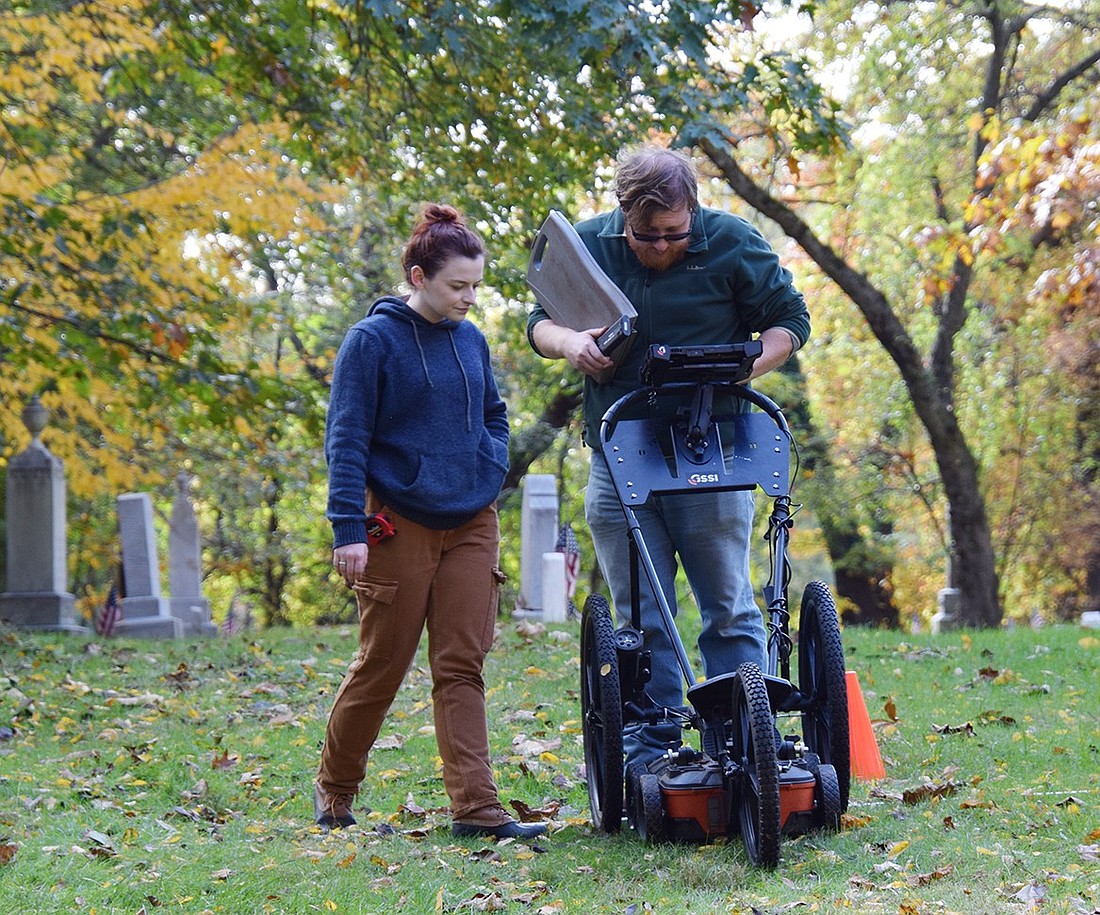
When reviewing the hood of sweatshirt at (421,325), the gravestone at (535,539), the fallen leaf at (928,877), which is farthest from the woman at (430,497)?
the gravestone at (535,539)

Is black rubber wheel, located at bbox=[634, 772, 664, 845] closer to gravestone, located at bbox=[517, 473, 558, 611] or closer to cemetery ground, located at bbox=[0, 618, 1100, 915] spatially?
cemetery ground, located at bbox=[0, 618, 1100, 915]

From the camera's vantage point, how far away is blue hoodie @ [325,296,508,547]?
14.9 ft

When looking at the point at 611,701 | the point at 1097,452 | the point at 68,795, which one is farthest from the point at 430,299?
the point at 1097,452

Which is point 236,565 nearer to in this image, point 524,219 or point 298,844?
point 524,219

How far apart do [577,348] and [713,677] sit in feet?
3.55

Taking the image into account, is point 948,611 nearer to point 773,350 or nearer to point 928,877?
point 773,350

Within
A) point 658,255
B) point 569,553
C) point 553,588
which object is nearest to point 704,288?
point 658,255

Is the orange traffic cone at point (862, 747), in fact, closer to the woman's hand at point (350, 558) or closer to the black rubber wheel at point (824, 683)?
the black rubber wheel at point (824, 683)

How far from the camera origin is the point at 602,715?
4270 millimetres

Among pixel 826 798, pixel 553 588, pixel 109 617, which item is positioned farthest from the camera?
pixel 109 617

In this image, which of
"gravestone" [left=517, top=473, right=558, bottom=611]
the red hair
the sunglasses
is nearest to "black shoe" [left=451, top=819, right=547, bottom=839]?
the red hair

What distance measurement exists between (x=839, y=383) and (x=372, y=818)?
20140 mm

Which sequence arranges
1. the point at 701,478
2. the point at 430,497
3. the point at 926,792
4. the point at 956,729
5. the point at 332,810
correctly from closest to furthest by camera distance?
the point at 701,478, the point at 430,497, the point at 332,810, the point at 926,792, the point at 956,729

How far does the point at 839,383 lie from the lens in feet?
80.0
